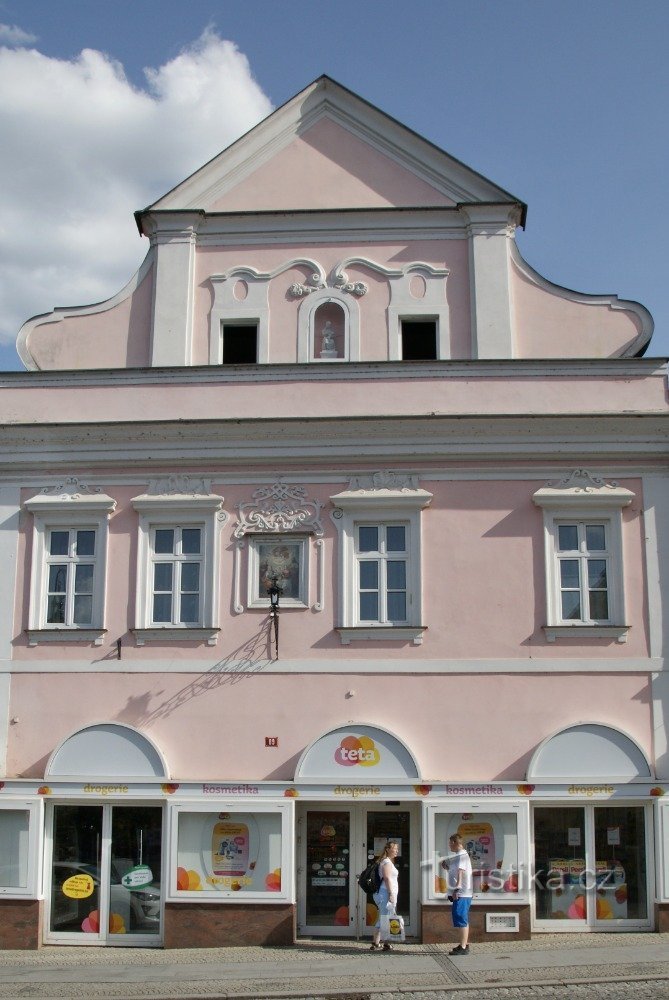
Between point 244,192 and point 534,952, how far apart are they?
1188 centimetres

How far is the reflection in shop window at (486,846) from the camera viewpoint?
15.1m

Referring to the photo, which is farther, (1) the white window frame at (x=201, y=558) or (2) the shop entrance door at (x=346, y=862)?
(1) the white window frame at (x=201, y=558)

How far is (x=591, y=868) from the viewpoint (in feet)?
50.5

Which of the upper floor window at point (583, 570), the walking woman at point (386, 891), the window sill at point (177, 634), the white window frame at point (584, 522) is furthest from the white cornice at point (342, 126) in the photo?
the walking woman at point (386, 891)

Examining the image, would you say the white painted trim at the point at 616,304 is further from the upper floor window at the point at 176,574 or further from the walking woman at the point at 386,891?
the walking woman at the point at 386,891

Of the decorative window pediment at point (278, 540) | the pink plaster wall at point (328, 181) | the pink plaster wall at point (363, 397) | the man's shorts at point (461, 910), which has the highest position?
the pink plaster wall at point (328, 181)

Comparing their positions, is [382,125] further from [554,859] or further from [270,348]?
[554,859]

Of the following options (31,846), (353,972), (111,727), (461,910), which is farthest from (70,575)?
(461,910)

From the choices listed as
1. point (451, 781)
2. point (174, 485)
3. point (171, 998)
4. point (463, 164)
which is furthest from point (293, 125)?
point (171, 998)

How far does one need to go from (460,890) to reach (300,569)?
478 centimetres

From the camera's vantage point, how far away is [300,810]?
15.7 meters

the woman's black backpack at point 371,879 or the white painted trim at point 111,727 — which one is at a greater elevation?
the white painted trim at point 111,727

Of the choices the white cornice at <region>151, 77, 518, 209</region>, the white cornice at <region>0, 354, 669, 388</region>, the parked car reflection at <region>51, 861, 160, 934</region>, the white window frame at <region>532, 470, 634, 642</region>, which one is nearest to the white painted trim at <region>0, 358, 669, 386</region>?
the white cornice at <region>0, 354, 669, 388</region>

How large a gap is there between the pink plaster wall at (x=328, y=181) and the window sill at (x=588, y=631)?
683 centimetres
